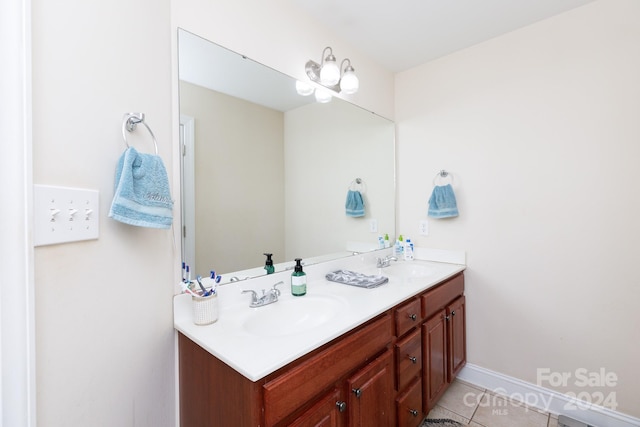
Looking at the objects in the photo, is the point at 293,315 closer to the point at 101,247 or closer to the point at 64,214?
the point at 101,247

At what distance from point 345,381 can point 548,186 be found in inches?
63.3

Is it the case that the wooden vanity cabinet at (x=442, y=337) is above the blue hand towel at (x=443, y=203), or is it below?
below

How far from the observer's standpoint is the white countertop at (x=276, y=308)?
789 mm

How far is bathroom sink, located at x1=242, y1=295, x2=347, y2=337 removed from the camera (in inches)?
44.6

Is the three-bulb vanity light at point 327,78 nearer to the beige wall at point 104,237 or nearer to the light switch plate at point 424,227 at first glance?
the beige wall at point 104,237

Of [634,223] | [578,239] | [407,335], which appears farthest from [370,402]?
[634,223]

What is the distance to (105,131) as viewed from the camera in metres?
0.87

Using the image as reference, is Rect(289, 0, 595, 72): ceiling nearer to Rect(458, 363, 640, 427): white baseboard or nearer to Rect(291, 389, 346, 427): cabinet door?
Rect(291, 389, 346, 427): cabinet door

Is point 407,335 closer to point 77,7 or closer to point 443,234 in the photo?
point 443,234

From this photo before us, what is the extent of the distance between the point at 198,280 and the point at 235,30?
110 centimetres

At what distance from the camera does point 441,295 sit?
1632 mm

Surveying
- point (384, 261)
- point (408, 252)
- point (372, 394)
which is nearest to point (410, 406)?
point (372, 394)

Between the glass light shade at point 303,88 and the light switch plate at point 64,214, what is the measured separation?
1109 millimetres

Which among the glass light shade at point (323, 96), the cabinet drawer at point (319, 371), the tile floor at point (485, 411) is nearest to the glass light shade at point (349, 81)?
the glass light shade at point (323, 96)
